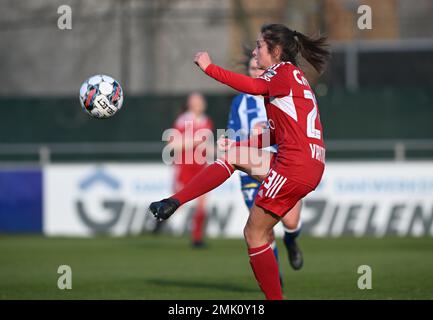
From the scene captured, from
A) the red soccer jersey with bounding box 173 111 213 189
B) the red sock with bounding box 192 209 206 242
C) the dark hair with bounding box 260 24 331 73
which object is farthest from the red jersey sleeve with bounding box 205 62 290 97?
the red soccer jersey with bounding box 173 111 213 189

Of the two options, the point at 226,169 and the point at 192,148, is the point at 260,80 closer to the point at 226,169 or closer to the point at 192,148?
the point at 226,169

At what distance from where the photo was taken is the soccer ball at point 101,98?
8461 millimetres

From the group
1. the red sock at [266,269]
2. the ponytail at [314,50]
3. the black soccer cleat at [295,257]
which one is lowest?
the black soccer cleat at [295,257]

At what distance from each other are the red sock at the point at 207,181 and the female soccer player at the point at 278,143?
0.04 ft

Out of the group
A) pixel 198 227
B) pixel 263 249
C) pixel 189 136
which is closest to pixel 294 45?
pixel 263 249

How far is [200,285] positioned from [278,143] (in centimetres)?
291

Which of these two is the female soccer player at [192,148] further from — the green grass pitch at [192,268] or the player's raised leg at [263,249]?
the player's raised leg at [263,249]

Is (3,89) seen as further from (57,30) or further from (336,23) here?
(336,23)

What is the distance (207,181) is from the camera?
786cm

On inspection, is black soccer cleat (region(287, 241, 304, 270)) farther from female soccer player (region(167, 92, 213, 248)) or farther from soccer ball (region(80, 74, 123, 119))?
female soccer player (region(167, 92, 213, 248))

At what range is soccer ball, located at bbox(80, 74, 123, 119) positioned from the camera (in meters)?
8.46

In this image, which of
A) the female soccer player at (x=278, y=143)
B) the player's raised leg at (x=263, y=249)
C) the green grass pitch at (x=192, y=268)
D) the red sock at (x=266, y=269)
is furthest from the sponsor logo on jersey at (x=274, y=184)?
the green grass pitch at (x=192, y=268)
